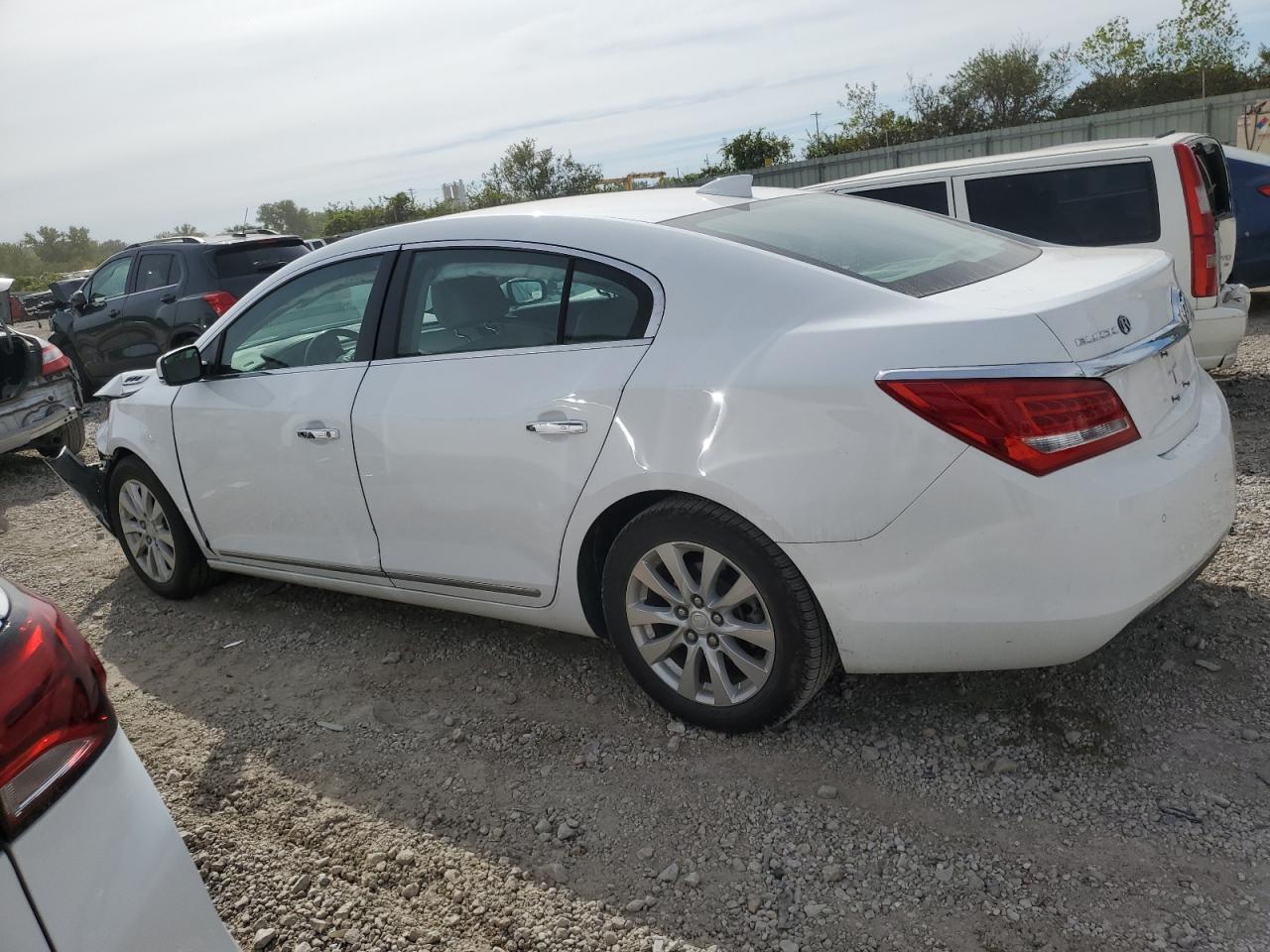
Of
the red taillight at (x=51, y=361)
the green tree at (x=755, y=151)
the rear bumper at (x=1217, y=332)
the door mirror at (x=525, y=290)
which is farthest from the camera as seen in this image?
the green tree at (x=755, y=151)

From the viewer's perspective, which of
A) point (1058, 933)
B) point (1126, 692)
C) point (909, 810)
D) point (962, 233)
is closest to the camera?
point (1058, 933)

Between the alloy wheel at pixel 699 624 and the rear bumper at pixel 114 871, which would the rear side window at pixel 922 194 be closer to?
the alloy wheel at pixel 699 624

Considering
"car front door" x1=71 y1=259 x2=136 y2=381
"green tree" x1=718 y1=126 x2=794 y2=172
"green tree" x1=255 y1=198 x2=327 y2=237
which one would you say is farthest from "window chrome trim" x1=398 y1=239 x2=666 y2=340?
"green tree" x1=255 y1=198 x2=327 y2=237

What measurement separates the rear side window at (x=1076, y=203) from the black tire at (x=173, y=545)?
5.03 m

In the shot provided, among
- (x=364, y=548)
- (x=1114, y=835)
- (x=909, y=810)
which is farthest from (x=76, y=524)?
(x=1114, y=835)

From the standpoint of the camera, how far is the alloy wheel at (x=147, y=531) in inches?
190

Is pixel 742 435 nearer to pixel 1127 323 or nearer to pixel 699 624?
pixel 699 624

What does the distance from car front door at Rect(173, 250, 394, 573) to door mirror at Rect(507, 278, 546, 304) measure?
61cm

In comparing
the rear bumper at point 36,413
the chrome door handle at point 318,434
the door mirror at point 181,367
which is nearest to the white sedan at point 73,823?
the chrome door handle at point 318,434

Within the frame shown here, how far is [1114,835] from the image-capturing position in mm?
2598

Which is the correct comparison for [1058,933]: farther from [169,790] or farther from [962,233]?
[169,790]

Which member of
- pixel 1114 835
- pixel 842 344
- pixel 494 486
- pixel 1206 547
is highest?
pixel 842 344

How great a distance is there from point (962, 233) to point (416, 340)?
1.91 metres

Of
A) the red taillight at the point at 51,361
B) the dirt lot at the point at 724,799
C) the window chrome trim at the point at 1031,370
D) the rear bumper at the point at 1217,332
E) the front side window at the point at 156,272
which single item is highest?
the front side window at the point at 156,272
